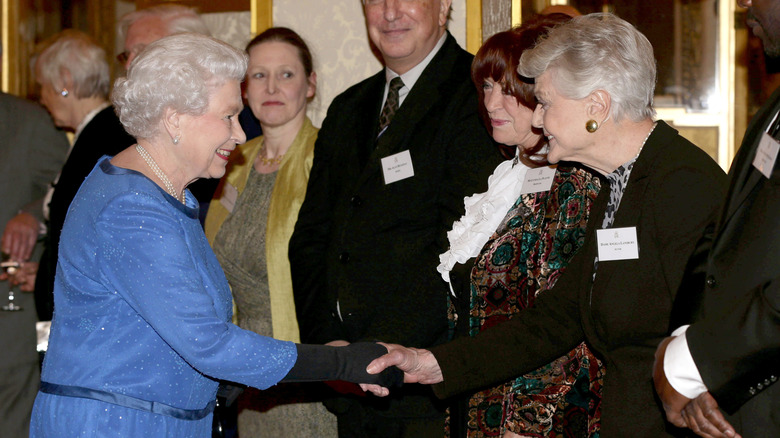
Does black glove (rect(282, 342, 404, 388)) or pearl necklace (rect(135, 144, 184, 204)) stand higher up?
pearl necklace (rect(135, 144, 184, 204))

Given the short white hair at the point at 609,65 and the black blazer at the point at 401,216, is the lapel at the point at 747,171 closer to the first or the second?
the short white hair at the point at 609,65

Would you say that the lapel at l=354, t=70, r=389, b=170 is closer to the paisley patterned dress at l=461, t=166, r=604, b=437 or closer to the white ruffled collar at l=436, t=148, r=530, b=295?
the white ruffled collar at l=436, t=148, r=530, b=295

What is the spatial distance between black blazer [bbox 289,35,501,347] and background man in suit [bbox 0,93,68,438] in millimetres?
2244

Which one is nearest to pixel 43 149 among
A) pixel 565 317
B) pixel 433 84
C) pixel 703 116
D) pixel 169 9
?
pixel 169 9

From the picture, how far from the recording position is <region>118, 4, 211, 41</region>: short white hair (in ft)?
13.4

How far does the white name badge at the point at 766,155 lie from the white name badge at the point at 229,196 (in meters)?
2.49

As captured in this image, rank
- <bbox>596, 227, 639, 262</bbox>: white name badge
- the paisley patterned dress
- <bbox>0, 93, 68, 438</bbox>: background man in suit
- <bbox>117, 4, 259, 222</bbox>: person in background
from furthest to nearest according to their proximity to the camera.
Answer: <bbox>0, 93, 68, 438</bbox>: background man in suit < <bbox>117, 4, 259, 222</bbox>: person in background < the paisley patterned dress < <bbox>596, 227, 639, 262</bbox>: white name badge

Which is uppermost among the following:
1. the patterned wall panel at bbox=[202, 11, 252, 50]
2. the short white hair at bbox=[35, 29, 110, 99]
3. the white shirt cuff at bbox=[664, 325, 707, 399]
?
the patterned wall panel at bbox=[202, 11, 252, 50]

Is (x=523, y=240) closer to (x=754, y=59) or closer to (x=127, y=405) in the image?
(x=127, y=405)

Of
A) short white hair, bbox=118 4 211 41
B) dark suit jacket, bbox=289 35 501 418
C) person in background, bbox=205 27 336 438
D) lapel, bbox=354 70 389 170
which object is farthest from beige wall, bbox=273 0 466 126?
dark suit jacket, bbox=289 35 501 418

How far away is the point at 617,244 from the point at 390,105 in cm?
133

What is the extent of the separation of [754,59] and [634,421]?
11.5 feet

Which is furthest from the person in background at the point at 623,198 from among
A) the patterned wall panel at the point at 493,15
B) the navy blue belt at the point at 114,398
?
the patterned wall panel at the point at 493,15

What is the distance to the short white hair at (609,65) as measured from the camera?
2.21 meters
